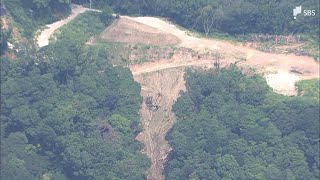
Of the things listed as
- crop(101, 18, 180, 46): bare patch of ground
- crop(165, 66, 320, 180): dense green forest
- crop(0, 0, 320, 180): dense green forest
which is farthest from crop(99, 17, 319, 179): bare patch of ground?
crop(165, 66, 320, 180): dense green forest

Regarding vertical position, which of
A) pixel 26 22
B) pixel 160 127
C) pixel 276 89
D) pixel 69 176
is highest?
pixel 26 22

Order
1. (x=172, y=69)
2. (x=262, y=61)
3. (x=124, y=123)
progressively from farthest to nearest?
(x=172, y=69) < (x=262, y=61) < (x=124, y=123)

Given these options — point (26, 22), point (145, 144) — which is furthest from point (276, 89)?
point (26, 22)

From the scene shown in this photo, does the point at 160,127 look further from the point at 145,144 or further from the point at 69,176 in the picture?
the point at 69,176

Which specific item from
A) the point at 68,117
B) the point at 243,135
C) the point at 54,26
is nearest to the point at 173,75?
the point at 243,135

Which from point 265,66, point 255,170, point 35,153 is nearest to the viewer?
point 255,170

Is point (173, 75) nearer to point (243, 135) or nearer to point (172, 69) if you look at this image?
point (172, 69)

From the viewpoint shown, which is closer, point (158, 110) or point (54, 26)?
point (158, 110)
